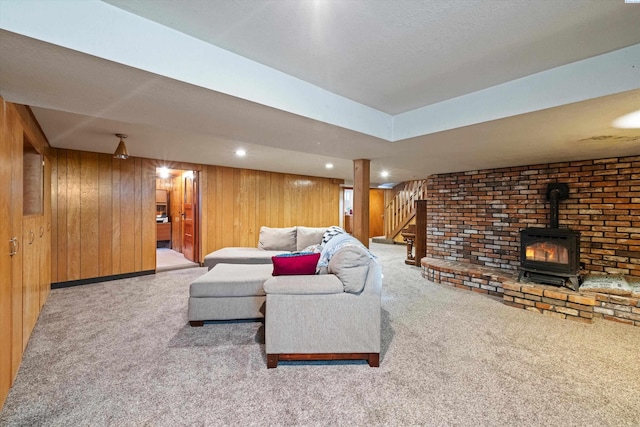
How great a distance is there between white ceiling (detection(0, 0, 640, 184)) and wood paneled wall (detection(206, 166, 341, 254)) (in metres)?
3.09

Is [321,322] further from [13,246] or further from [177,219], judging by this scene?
[177,219]

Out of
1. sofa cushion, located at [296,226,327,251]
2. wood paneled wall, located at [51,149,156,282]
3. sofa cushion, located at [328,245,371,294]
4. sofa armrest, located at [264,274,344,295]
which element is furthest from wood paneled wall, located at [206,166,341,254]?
sofa cushion, located at [328,245,371,294]

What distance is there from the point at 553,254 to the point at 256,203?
5304mm

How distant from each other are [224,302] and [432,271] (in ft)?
11.3

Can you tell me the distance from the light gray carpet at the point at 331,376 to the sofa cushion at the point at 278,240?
207 centimetres

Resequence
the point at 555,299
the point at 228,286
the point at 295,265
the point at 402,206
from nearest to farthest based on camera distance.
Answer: the point at 295,265
the point at 228,286
the point at 555,299
the point at 402,206

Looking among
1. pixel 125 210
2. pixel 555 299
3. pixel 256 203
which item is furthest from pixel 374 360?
pixel 256 203

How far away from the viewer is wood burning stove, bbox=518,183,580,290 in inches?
129

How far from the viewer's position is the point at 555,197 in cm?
389

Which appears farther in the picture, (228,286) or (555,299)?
(555,299)

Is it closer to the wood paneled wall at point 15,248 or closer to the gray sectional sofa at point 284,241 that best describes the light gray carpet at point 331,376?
the wood paneled wall at point 15,248

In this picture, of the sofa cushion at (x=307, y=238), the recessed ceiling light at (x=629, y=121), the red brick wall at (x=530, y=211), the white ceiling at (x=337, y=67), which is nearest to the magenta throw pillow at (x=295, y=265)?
the white ceiling at (x=337, y=67)

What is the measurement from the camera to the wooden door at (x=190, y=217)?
19.2ft

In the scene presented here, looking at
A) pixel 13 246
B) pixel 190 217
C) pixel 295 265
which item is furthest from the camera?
pixel 190 217
